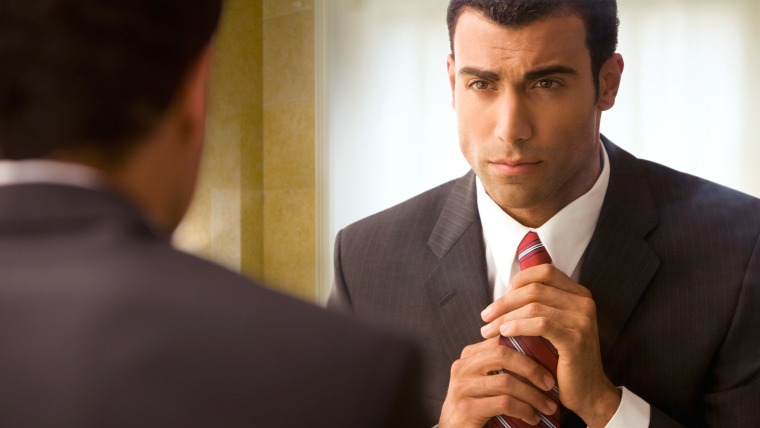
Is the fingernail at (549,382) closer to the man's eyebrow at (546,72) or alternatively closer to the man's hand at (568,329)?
the man's hand at (568,329)

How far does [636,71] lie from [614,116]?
Answer: 7cm

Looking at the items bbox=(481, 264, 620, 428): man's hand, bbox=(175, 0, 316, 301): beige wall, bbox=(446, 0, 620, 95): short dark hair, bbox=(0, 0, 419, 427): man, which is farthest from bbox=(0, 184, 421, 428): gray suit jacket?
bbox=(175, 0, 316, 301): beige wall

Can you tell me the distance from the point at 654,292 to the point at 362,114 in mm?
963

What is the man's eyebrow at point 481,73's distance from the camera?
838 mm

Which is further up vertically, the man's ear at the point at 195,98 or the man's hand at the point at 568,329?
the man's ear at the point at 195,98

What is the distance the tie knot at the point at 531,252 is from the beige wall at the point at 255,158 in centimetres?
108

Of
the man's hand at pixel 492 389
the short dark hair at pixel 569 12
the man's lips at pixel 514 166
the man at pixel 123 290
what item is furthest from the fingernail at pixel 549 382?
the man at pixel 123 290

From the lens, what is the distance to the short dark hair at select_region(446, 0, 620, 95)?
815 mm

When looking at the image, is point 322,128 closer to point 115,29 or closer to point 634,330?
point 634,330

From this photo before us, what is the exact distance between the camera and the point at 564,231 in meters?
0.90

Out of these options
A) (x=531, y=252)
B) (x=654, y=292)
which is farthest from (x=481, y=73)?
(x=654, y=292)

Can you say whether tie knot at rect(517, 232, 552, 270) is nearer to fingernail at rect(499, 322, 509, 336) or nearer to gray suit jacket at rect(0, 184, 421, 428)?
fingernail at rect(499, 322, 509, 336)

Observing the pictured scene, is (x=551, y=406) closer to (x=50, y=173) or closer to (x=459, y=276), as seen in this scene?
(x=459, y=276)

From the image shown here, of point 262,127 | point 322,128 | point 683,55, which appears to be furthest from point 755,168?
point 262,127
